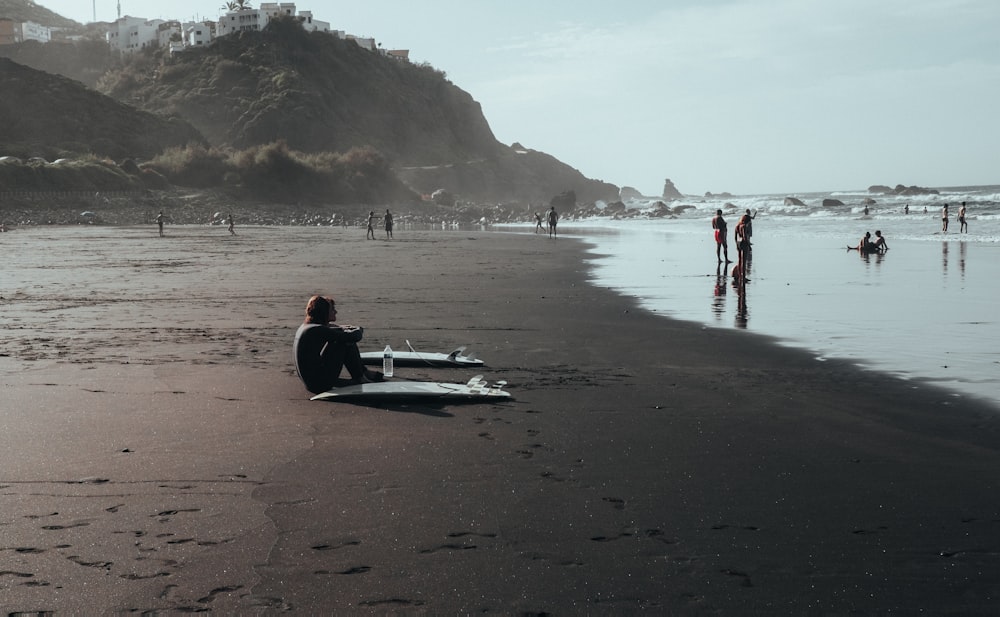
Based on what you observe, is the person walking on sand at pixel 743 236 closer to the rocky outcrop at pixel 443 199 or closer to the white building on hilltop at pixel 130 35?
the rocky outcrop at pixel 443 199

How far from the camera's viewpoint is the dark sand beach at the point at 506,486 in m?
3.90

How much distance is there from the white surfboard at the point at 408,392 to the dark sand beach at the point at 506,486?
0.54 feet

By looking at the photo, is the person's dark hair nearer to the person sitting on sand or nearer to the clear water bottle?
the person sitting on sand

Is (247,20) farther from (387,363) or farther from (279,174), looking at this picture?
(387,363)

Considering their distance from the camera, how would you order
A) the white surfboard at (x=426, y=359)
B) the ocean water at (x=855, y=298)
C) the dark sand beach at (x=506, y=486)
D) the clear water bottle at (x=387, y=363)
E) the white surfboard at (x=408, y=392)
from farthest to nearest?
the ocean water at (x=855, y=298), the white surfboard at (x=426, y=359), the clear water bottle at (x=387, y=363), the white surfboard at (x=408, y=392), the dark sand beach at (x=506, y=486)

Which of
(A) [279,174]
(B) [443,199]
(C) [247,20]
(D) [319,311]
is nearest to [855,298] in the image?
(D) [319,311]

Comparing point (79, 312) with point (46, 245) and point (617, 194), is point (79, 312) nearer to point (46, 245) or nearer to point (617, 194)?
point (46, 245)

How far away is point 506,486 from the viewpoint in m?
5.36

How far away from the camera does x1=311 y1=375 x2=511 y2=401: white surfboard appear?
7.76 metres

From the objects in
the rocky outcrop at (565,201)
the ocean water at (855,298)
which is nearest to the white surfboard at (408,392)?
the ocean water at (855,298)

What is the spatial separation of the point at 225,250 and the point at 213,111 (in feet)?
328

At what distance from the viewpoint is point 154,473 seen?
558 cm

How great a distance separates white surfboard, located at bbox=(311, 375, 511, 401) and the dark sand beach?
0.16 m

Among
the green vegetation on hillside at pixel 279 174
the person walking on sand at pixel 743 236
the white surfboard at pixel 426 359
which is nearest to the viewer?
the white surfboard at pixel 426 359
